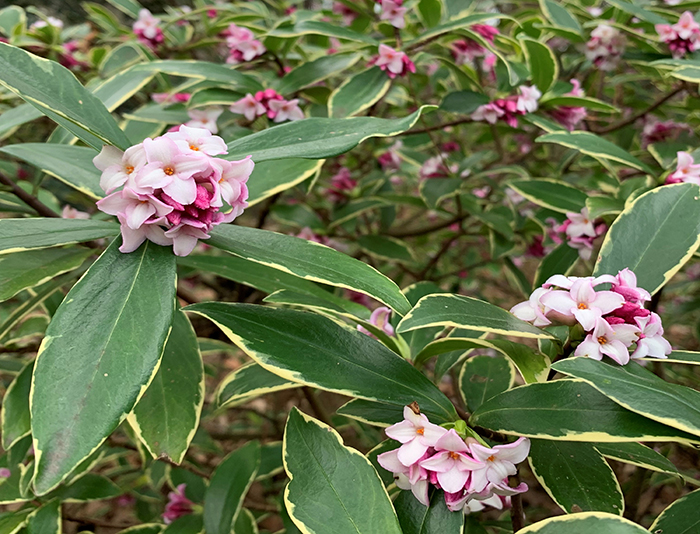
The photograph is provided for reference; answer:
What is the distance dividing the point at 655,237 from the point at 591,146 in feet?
0.92

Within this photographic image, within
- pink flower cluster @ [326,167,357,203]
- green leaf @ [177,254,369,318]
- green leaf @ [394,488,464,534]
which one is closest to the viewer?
green leaf @ [394,488,464,534]

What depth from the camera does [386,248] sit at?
1465 millimetres

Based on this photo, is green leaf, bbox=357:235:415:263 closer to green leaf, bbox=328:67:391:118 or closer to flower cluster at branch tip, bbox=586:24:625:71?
green leaf, bbox=328:67:391:118

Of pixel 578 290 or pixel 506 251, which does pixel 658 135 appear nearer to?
pixel 506 251

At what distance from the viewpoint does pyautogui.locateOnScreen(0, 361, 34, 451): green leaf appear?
2.73ft

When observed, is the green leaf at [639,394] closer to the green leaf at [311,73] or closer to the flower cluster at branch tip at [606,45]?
the green leaf at [311,73]

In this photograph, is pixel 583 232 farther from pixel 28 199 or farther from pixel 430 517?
pixel 28 199

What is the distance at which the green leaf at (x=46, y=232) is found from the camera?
53cm

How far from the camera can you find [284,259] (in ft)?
1.81

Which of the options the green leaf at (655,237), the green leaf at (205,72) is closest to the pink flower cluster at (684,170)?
the green leaf at (655,237)

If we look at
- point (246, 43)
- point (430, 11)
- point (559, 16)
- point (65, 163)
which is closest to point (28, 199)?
point (65, 163)

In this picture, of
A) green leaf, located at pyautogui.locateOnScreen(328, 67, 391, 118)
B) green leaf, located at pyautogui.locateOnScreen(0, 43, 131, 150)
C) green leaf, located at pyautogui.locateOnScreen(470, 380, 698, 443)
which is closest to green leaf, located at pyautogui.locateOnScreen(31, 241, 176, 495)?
green leaf, located at pyautogui.locateOnScreen(0, 43, 131, 150)

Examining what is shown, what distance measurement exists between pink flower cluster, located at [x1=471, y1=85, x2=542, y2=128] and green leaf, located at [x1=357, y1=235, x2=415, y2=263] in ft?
1.47

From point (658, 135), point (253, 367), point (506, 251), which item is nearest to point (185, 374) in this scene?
point (253, 367)
